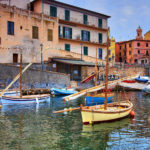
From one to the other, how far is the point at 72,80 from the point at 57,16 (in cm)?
1441

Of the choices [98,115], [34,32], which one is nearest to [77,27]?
[34,32]

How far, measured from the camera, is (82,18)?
171 feet

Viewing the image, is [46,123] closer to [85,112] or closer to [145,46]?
[85,112]

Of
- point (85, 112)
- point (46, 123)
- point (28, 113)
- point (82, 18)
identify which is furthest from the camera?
point (82, 18)

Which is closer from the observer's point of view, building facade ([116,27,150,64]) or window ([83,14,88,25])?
window ([83,14,88,25])

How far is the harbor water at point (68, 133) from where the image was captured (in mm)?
13713

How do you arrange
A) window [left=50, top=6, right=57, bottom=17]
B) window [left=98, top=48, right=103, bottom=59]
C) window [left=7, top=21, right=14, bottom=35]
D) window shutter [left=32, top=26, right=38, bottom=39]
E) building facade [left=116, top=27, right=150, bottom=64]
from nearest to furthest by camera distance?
window [left=7, top=21, right=14, bottom=35] < window shutter [left=32, top=26, right=38, bottom=39] < window [left=50, top=6, right=57, bottom=17] < window [left=98, top=48, right=103, bottom=59] < building facade [left=116, top=27, right=150, bottom=64]

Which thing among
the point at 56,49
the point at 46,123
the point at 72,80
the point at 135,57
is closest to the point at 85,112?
the point at 46,123

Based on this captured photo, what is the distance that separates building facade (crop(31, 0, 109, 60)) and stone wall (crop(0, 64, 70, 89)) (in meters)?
10.1

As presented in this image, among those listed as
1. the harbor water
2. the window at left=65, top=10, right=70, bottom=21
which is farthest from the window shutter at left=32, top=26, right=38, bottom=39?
the harbor water

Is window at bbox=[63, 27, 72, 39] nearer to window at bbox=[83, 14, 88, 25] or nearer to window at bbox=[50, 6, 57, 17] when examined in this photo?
window at bbox=[50, 6, 57, 17]

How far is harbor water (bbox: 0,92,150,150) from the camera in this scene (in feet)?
45.0

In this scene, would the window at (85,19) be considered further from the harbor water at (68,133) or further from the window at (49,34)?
the harbor water at (68,133)

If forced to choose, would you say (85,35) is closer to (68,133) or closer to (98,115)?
(98,115)
